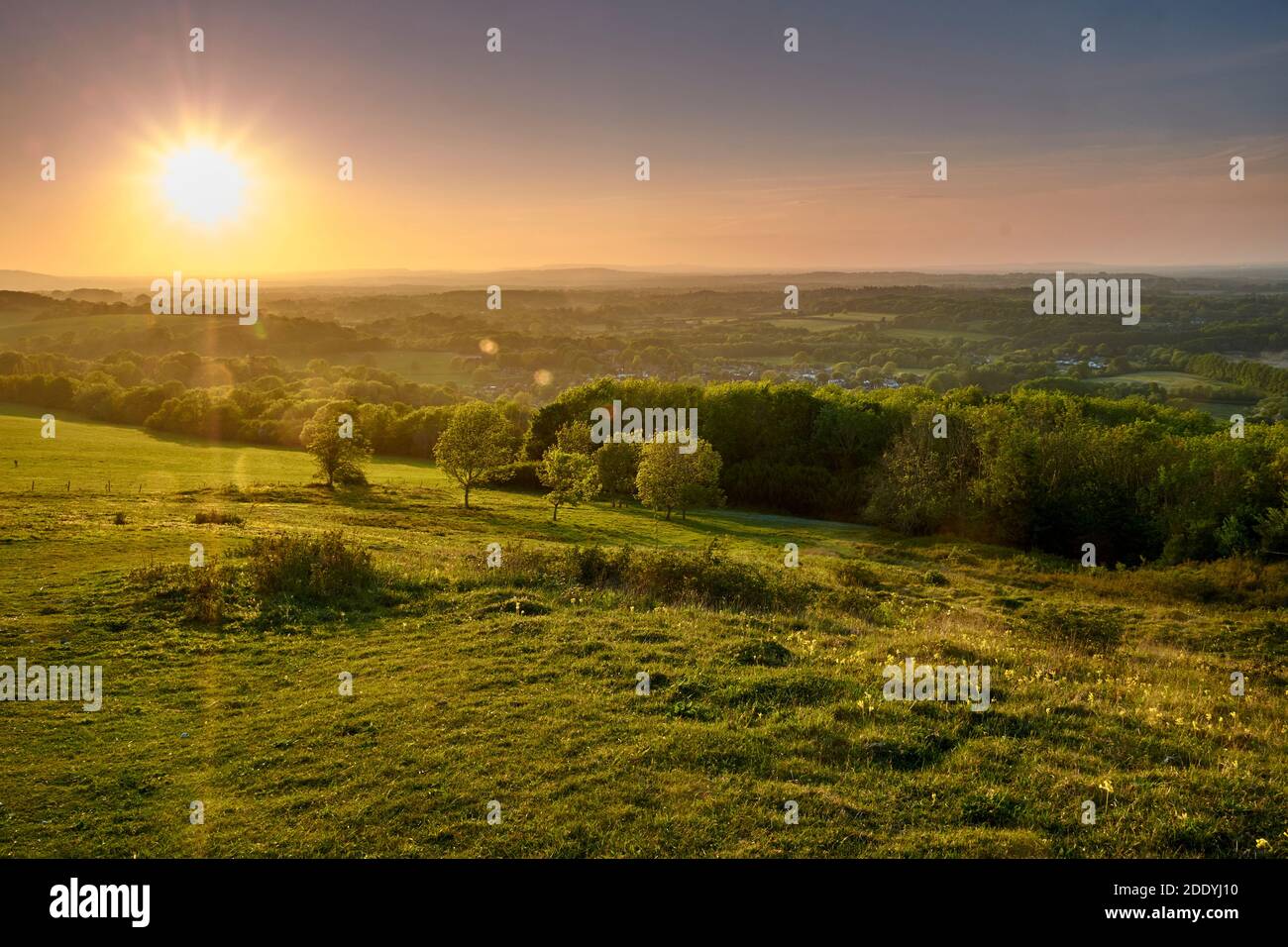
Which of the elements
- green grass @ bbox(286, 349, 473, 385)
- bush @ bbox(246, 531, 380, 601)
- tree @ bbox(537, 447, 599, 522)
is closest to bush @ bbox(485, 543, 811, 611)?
bush @ bbox(246, 531, 380, 601)

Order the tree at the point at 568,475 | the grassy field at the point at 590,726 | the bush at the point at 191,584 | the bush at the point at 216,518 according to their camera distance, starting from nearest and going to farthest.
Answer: the grassy field at the point at 590,726, the bush at the point at 191,584, the bush at the point at 216,518, the tree at the point at 568,475

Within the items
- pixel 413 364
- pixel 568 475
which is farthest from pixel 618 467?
pixel 413 364

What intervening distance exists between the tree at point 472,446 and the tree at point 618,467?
1407cm

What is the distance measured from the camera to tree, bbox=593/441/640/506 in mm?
70000

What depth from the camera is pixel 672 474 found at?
56031mm

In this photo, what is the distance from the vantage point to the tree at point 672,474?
184 feet

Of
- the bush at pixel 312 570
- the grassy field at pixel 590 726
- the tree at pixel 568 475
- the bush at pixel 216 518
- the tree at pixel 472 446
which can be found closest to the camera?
the grassy field at pixel 590 726

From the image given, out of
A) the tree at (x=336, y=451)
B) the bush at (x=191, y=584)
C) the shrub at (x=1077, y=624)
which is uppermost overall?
the tree at (x=336, y=451)

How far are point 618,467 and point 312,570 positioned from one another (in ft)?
163

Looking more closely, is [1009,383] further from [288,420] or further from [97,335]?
[97,335]

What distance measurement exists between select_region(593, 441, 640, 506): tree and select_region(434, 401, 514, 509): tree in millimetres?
14068

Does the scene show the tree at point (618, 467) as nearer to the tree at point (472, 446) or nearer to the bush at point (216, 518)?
the tree at point (472, 446)

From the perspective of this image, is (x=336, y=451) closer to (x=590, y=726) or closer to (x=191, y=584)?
(x=191, y=584)

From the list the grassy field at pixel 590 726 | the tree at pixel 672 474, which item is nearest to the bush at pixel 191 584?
the grassy field at pixel 590 726
